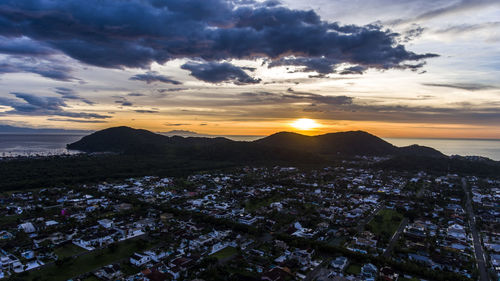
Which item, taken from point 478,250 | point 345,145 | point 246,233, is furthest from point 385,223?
point 345,145

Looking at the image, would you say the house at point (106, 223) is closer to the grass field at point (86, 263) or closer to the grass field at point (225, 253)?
the grass field at point (86, 263)

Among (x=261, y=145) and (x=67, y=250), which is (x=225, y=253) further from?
(x=261, y=145)

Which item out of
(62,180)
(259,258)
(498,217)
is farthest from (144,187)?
(498,217)

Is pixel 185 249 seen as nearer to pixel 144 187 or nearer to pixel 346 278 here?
pixel 346 278

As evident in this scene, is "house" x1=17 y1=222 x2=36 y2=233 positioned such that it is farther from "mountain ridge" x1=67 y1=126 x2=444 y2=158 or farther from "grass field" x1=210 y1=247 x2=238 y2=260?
"mountain ridge" x1=67 y1=126 x2=444 y2=158

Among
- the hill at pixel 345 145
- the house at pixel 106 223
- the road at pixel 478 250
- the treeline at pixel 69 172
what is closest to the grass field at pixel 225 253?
the house at pixel 106 223
